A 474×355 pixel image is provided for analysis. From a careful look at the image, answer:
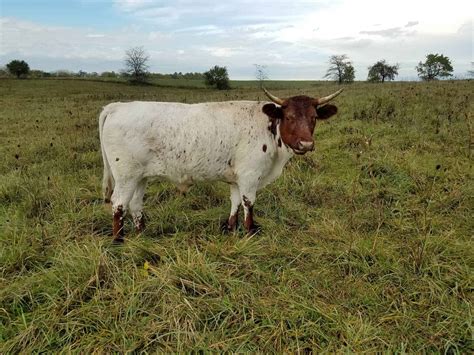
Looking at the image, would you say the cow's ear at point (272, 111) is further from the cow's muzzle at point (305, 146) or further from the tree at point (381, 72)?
the tree at point (381, 72)

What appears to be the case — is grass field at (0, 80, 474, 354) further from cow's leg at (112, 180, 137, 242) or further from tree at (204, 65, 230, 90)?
tree at (204, 65, 230, 90)

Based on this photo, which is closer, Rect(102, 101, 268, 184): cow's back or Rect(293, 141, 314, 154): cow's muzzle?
Rect(293, 141, 314, 154): cow's muzzle

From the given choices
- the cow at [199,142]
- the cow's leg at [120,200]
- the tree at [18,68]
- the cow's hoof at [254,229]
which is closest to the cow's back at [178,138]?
the cow at [199,142]

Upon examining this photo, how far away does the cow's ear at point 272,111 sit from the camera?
5298 millimetres

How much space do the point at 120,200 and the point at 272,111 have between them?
2378 mm

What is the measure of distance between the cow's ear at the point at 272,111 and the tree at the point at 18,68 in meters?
70.6


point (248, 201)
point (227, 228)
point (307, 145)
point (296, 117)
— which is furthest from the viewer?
point (227, 228)

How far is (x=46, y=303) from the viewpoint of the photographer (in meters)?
3.78

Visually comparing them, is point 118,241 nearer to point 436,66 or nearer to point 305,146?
point 305,146

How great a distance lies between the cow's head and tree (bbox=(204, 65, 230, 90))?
62.6 m

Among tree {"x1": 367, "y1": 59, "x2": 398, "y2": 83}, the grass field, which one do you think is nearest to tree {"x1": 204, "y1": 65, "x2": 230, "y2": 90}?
tree {"x1": 367, "y1": 59, "x2": 398, "y2": 83}

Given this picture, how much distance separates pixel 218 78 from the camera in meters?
67.6

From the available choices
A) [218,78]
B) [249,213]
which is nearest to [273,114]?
[249,213]

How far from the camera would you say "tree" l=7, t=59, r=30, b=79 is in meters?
64.7
